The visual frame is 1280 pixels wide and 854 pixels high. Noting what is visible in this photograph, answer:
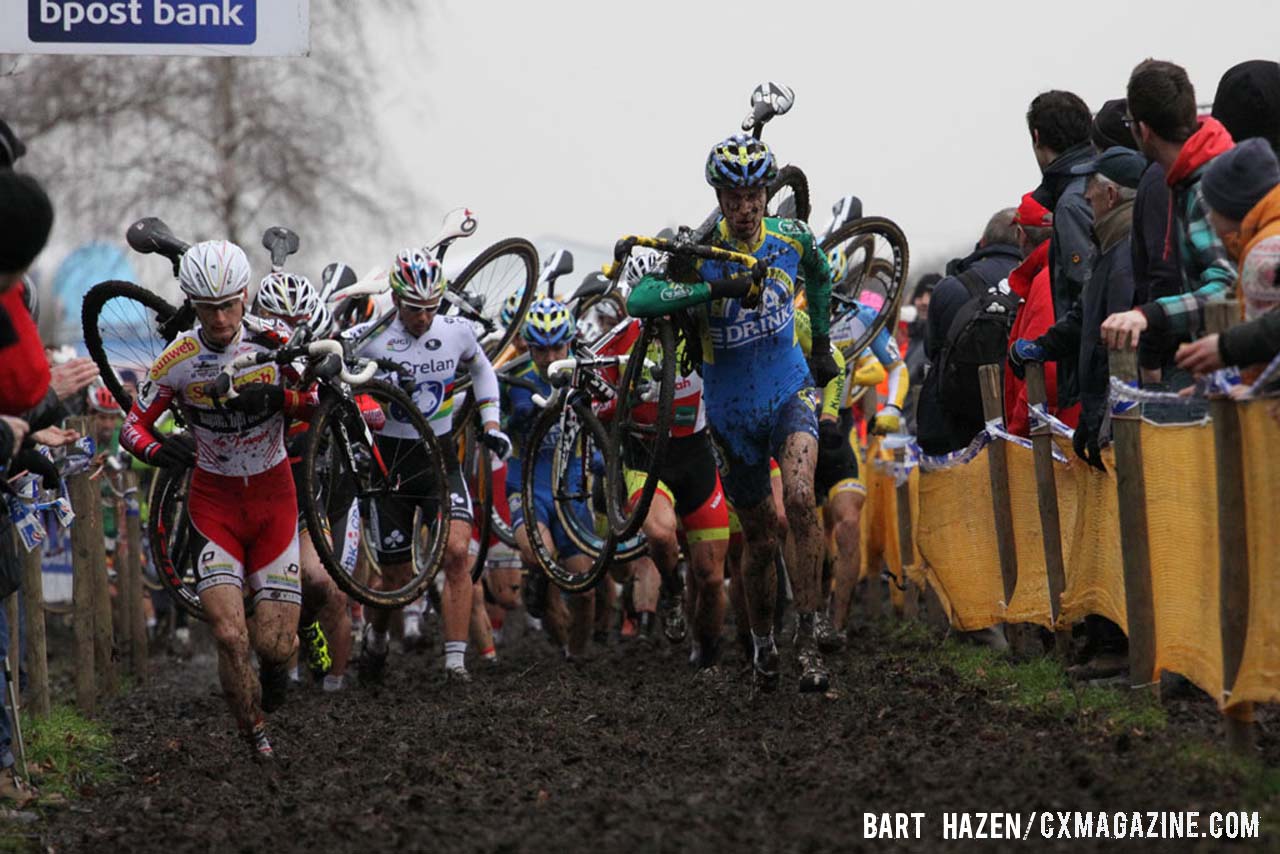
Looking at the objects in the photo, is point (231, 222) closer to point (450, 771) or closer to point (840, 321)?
point (840, 321)

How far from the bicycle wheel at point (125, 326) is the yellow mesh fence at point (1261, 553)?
16.8 ft

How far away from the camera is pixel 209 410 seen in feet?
30.0

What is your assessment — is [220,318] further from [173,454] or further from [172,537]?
[172,537]

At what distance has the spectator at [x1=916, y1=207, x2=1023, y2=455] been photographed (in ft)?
36.3

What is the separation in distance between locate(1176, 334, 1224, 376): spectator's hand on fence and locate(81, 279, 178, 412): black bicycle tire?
5.25m

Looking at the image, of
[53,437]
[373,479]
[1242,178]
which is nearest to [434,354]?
[373,479]

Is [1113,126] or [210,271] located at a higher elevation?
[1113,126]

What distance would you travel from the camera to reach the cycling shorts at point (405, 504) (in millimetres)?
11375

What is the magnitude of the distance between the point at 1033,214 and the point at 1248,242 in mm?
4074

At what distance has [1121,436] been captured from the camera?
291 inches

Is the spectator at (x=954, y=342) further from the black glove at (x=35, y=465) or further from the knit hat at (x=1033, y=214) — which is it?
the black glove at (x=35, y=465)

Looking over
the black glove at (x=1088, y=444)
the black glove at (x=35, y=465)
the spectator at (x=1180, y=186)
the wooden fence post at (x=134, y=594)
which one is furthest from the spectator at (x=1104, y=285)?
the wooden fence post at (x=134, y=594)

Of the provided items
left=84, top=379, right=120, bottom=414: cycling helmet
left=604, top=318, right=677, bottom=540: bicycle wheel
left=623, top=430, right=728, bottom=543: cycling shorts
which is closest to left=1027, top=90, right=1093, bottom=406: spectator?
left=604, top=318, right=677, bottom=540: bicycle wheel

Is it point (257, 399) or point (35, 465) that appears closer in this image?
point (35, 465)
